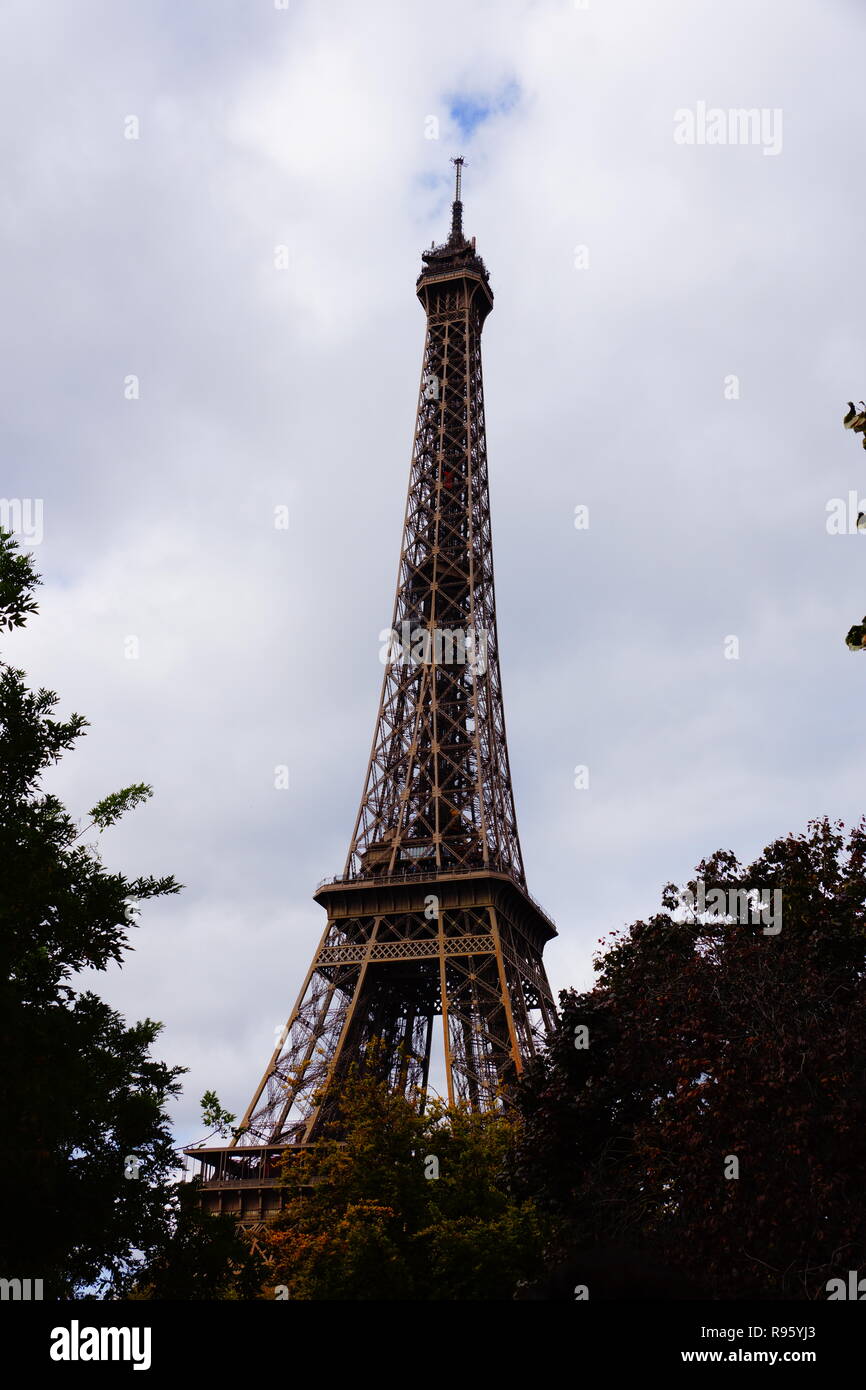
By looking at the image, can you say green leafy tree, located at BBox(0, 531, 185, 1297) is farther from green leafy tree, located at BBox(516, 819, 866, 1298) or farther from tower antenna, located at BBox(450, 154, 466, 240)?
tower antenna, located at BBox(450, 154, 466, 240)

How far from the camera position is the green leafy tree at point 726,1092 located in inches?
704

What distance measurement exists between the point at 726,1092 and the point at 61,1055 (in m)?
10.7

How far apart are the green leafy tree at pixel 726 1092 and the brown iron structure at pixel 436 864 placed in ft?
43.7

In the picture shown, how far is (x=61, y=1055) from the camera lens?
13.4 m

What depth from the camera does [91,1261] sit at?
544 inches

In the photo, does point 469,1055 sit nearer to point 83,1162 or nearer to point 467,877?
point 467,877

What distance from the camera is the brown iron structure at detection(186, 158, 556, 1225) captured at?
155 feet

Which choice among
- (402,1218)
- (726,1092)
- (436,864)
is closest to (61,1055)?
(726,1092)

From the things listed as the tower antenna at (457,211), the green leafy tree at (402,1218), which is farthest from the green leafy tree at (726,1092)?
the tower antenna at (457,211)

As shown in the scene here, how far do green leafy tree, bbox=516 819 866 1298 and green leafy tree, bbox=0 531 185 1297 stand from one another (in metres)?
8.03

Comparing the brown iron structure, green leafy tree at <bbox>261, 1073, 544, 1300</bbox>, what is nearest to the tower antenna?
the brown iron structure
